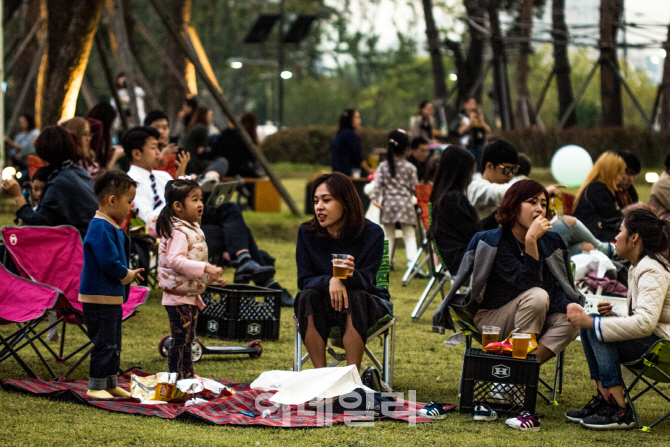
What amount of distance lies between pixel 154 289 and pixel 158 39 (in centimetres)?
4389

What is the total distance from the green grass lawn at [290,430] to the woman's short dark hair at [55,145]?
1334 millimetres

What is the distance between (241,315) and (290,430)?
7.09 feet

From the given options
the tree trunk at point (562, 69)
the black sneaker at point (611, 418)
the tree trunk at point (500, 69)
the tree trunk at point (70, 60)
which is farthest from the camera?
the tree trunk at point (562, 69)

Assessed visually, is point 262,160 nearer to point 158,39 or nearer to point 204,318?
point 204,318

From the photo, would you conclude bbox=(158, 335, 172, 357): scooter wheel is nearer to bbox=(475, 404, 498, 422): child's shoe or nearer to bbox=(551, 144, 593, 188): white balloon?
bbox=(475, 404, 498, 422): child's shoe

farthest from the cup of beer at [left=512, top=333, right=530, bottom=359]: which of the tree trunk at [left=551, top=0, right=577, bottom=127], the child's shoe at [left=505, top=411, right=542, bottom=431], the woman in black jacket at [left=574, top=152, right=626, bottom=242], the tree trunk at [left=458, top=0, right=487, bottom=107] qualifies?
the tree trunk at [left=458, top=0, right=487, bottom=107]

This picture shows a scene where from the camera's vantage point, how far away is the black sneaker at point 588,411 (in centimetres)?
432

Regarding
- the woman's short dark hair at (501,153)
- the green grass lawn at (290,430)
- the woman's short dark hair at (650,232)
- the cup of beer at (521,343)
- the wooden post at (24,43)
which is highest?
the wooden post at (24,43)

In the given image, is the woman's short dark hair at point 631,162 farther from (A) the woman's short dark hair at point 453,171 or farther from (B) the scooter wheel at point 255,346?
(B) the scooter wheel at point 255,346

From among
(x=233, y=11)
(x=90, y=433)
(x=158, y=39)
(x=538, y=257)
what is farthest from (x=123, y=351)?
(x=233, y=11)

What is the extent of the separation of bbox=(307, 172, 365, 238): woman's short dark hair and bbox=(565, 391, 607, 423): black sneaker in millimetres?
1434

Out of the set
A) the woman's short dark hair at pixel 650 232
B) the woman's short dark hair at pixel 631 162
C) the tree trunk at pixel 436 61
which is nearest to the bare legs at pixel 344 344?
the woman's short dark hair at pixel 650 232

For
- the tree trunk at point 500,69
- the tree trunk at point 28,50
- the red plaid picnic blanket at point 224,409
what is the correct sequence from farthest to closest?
the tree trunk at point 500,69 → the tree trunk at point 28,50 → the red plaid picnic blanket at point 224,409

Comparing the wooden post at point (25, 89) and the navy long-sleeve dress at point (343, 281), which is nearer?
the navy long-sleeve dress at point (343, 281)
